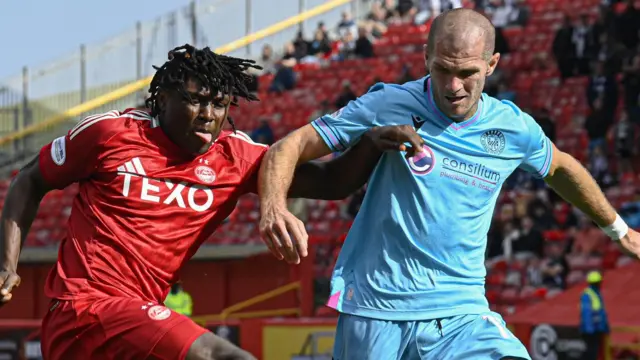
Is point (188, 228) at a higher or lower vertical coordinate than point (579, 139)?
lower

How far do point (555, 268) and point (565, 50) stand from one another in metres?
4.36

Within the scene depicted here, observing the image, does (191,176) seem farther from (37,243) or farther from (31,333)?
(37,243)

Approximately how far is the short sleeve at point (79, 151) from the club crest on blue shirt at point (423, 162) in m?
1.33

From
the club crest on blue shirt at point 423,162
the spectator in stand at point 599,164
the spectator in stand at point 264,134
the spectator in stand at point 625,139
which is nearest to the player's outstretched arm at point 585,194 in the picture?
the club crest on blue shirt at point 423,162

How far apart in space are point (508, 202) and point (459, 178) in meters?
12.5

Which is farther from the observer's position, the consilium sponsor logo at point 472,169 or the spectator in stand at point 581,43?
the spectator in stand at point 581,43

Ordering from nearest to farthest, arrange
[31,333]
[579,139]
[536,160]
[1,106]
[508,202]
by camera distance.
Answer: [536,160]
[31,333]
[508,202]
[579,139]
[1,106]

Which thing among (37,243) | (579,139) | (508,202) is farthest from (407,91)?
(37,243)

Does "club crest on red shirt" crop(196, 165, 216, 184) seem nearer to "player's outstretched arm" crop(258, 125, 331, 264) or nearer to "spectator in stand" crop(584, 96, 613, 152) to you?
"player's outstretched arm" crop(258, 125, 331, 264)

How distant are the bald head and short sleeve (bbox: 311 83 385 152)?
0.35m

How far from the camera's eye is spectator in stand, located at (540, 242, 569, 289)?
1617 cm

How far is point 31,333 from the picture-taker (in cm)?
1329

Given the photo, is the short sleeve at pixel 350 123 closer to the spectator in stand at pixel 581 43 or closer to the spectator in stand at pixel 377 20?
the spectator in stand at pixel 581 43

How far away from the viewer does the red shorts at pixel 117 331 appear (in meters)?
5.06
